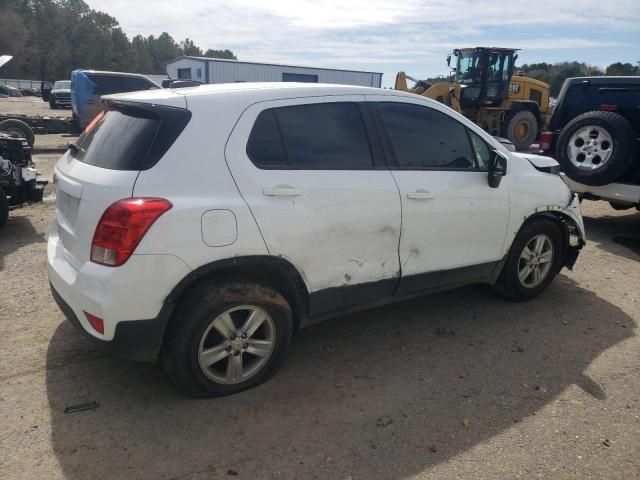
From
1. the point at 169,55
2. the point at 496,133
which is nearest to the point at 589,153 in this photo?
the point at 496,133

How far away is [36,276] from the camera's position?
4766 millimetres

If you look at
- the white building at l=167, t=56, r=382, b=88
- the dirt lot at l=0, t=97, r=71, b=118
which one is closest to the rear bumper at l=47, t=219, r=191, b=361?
the dirt lot at l=0, t=97, r=71, b=118

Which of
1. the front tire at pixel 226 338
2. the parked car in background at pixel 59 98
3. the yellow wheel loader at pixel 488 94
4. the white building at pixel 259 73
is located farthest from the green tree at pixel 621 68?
the front tire at pixel 226 338

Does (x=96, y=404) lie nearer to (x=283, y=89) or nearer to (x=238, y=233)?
(x=238, y=233)

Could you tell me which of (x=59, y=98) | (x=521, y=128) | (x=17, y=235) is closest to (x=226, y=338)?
(x=17, y=235)

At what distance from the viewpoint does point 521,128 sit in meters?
15.9

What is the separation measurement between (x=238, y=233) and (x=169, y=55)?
11540cm

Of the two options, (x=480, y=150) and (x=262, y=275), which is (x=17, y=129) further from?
(x=480, y=150)

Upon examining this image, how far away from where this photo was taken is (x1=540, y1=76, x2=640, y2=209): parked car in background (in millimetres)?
6125

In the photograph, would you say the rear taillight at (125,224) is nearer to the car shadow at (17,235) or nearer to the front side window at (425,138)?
the front side window at (425,138)

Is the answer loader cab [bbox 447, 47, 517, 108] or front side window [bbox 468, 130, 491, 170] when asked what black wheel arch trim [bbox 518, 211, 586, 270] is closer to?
Answer: front side window [bbox 468, 130, 491, 170]

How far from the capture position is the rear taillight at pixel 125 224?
2572 millimetres

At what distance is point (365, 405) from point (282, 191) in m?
1.39

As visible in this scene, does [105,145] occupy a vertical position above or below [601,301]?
above
